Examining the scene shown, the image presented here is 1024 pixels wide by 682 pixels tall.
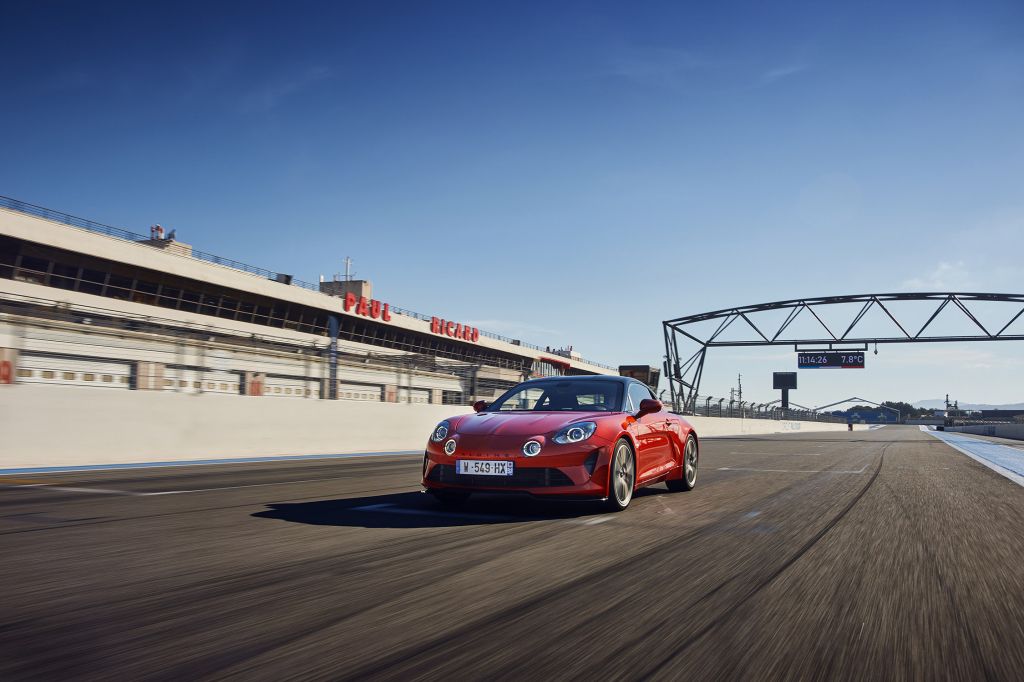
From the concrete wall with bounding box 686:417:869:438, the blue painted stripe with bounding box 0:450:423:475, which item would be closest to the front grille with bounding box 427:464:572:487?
the blue painted stripe with bounding box 0:450:423:475

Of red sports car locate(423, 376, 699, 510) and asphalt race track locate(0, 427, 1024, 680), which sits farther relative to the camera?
red sports car locate(423, 376, 699, 510)

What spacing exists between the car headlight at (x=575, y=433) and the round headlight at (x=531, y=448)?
17 cm

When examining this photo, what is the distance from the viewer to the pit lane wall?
10.9 meters

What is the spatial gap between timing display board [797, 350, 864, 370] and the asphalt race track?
1857 inches

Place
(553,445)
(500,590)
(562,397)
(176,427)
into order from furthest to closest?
1. (176,427)
2. (562,397)
3. (553,445)
4. (500,590)

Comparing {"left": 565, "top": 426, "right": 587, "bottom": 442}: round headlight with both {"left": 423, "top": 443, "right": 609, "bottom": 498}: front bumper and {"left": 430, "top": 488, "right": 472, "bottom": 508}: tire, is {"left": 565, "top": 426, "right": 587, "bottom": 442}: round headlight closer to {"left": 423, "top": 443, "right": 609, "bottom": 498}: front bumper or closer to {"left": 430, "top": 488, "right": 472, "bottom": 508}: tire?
{"left": 423, "top": 443, "right": 609, "bottom": 498}: front bumper

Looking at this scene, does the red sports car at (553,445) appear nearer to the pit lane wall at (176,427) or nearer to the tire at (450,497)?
the tire at (450,497)

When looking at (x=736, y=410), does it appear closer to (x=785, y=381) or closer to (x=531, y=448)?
(x=531, y=448)

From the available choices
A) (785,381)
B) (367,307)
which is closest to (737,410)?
(367,307)

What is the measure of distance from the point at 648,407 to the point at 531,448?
1.84 metres

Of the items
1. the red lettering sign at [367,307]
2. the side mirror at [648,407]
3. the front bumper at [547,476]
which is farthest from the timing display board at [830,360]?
the front bumper at [547,476]

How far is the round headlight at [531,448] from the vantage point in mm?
6062

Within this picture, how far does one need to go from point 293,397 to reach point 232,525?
36.0 feet

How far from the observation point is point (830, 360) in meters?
51.6
